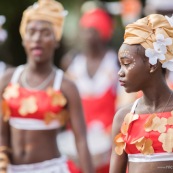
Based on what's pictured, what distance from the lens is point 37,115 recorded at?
28.3ft

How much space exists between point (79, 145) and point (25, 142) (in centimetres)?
49

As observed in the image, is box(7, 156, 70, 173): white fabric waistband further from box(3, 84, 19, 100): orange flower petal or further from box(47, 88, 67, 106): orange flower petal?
box(3, 84, 19, 100): orange flower petal

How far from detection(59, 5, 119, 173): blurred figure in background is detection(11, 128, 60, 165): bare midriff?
232cm

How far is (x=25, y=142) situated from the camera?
8602 mm

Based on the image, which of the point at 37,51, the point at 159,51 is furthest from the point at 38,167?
the point at 159,51

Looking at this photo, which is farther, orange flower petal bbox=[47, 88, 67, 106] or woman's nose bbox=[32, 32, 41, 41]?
woman's nose bbox=[32, 32, 41, 41]

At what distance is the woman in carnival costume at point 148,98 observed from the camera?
6781 millimetres

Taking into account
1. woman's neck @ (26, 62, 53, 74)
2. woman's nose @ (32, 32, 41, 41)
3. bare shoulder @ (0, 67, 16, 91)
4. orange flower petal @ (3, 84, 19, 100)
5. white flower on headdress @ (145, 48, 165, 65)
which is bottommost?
orange flower petal @ (3, 84, 19, 100)

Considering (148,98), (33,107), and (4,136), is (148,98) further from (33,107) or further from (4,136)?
(4,136)

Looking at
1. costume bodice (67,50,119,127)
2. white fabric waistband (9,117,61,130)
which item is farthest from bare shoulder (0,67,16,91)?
costume bodice (67,50,119,127)

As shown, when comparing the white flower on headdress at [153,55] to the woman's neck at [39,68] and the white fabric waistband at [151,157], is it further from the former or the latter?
the woman's neck at [39,68]

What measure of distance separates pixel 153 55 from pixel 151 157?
2.34ft

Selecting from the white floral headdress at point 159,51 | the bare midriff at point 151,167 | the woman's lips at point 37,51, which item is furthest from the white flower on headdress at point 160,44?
the woman's lips at point 37,51

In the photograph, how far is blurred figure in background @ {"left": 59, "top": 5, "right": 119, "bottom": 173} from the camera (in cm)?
1132
